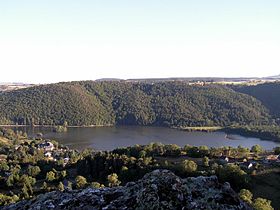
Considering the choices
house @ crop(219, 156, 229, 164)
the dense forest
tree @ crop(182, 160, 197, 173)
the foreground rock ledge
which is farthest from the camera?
house @ crop(219, 156, 229, 164)

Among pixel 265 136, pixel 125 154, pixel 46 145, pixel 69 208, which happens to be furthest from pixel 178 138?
pixel 69 208

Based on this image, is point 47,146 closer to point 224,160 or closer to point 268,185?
point 224,160

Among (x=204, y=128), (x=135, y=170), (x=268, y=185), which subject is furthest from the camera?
(x=204, y=128)

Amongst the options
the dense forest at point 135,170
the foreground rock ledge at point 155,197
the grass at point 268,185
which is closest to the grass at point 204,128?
the dense forest at point 135,170

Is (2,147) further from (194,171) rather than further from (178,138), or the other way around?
(194,171)

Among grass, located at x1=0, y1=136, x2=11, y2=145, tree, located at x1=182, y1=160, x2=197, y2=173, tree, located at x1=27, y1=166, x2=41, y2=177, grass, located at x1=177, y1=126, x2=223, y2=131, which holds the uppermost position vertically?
tree, located at x1=182, y1=160, x2=197, y2=173

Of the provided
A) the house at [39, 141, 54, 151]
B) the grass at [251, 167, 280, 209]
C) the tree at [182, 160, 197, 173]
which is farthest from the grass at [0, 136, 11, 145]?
the grass at [251, 167, 280, 209]

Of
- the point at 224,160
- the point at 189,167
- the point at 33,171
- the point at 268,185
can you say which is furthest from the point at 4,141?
the point at 268,185

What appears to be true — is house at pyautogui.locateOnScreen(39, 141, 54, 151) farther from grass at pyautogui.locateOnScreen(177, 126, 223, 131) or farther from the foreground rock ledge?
the foreground rock ledge
